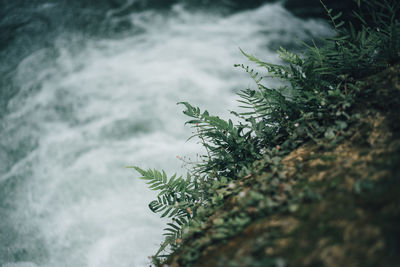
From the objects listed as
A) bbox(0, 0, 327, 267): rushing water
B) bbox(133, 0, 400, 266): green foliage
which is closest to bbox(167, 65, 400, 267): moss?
bbox(133, 0, 400, 266): green foliage

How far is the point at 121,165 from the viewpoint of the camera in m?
6.44

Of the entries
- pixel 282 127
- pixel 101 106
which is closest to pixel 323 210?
pixel 282 127

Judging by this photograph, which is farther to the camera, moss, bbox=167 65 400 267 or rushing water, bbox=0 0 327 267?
rushing water, bbox=0 0 327 267

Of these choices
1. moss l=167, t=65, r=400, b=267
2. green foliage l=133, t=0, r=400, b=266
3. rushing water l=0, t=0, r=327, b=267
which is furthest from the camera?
rushing water l=0, t=0, r=327, b=267

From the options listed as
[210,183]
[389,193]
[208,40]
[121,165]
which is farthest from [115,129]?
[389,193]

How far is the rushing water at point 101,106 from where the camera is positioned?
534 centimetres

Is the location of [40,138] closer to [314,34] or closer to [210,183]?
[210,183]

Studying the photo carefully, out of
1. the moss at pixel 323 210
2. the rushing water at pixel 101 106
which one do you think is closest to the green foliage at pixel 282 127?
the moss at pixel 323 210

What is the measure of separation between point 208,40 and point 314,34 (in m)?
3.62

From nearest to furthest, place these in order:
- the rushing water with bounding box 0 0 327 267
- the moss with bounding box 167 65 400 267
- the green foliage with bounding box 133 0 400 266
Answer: the moss with bounding box 167 65 400 267, the green foliage with bounding box 133 0 400 266, the rushing water with bounding box 0 0 327 267

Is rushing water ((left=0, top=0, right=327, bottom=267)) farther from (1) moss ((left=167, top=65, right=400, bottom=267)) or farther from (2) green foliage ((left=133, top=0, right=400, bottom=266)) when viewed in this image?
(1) moss ((left=167, top=65, right=400, bottom=267))

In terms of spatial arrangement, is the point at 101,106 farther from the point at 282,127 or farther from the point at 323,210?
the point at 323,210

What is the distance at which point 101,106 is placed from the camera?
795cm

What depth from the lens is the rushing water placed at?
Result: 534cm
